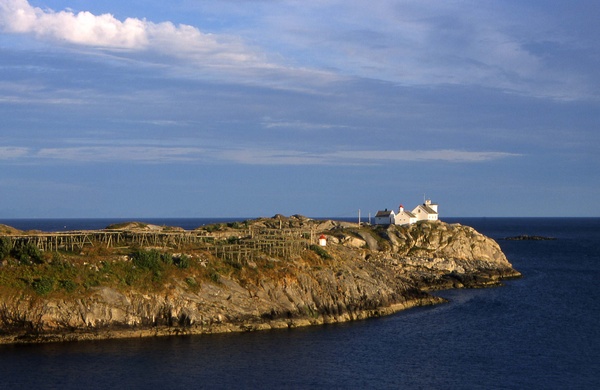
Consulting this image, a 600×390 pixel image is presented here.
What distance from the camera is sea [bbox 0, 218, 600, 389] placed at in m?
56.4

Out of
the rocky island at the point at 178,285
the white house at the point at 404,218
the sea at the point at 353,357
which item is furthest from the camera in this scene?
the white house at the point at 404,218

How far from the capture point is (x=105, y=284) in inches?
2813

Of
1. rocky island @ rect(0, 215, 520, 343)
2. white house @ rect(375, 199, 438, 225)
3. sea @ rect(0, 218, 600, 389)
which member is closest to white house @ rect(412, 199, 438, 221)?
white house @ rect(375, 199, 438, 225)

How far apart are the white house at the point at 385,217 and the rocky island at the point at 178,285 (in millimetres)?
45231

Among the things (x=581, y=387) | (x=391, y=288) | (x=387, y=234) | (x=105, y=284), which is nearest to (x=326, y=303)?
(x=391, y=288)

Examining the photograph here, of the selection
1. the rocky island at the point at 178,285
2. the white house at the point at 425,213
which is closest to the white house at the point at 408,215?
the white house at the point at 425,213

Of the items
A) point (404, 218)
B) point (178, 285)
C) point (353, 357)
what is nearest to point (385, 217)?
point (404, 218)

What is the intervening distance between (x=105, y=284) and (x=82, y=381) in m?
17.4

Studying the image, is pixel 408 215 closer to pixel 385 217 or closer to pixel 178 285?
pixel 385 217

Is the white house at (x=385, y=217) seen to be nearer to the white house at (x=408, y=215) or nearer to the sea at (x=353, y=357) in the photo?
the white house at (x=408, y=215)

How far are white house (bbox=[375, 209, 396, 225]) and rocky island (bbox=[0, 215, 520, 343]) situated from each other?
45.2m

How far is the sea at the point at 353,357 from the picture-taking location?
56406 millimetres

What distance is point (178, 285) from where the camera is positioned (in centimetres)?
7431

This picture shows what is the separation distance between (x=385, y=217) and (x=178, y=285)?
279 feet
